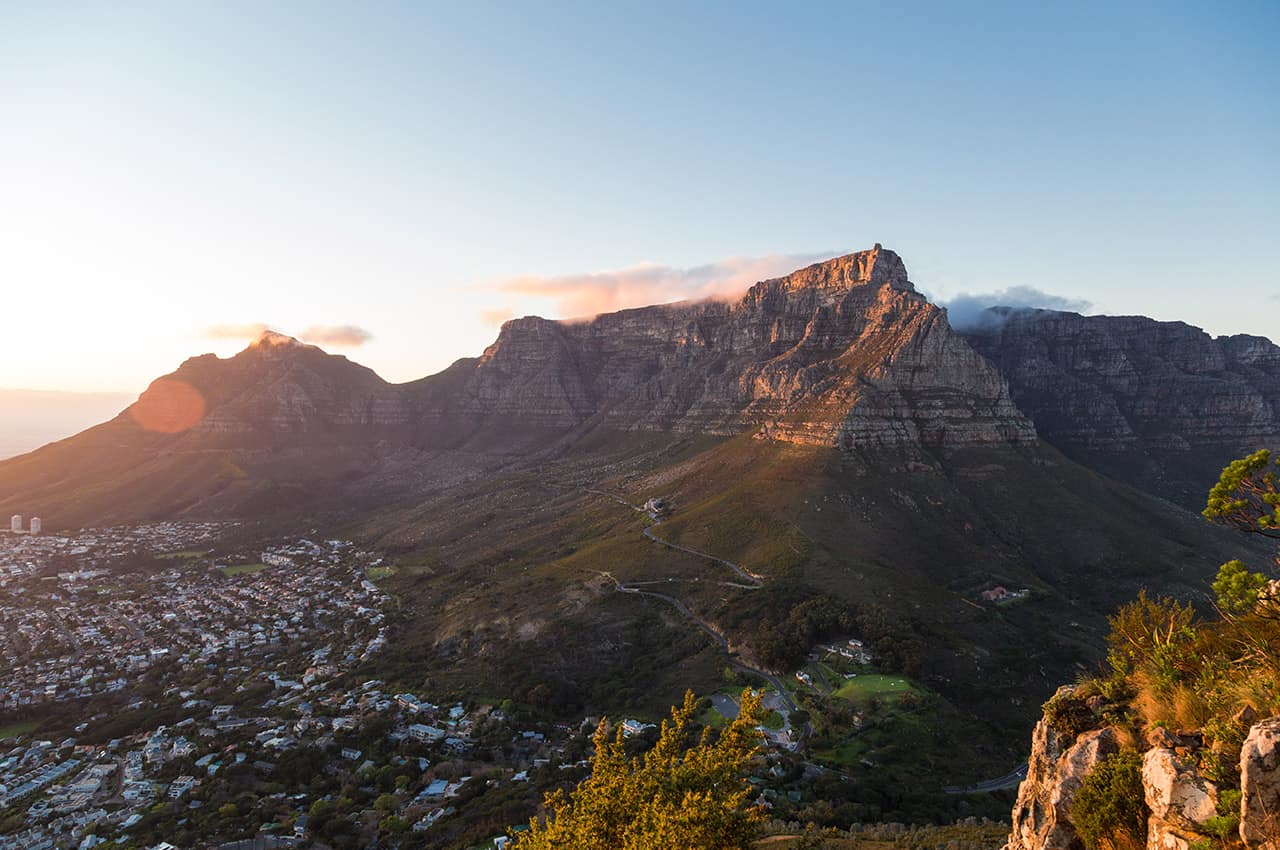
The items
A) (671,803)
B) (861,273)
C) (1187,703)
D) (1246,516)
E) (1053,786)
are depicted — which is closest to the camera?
(1187,703)

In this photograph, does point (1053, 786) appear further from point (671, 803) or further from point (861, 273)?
point (861, 273)

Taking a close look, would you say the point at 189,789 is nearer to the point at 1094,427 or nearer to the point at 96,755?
the point at 96,755

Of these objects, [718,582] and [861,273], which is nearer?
[718,582]

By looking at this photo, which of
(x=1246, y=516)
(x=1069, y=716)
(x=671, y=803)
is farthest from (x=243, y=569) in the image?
(x=1246, y=516)

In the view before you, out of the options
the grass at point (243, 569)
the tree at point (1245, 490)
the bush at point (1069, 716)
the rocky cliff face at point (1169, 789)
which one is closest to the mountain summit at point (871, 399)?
the grass at point (243, 569)

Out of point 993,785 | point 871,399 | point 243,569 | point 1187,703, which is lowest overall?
point 993,785

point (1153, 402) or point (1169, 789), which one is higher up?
point (1169, 789)

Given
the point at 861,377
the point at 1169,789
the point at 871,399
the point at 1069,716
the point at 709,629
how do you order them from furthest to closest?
the point at 861,377 < the point at 871,399 < the point at 709,629 < the point at 1069,716 < the point at 1169,789
